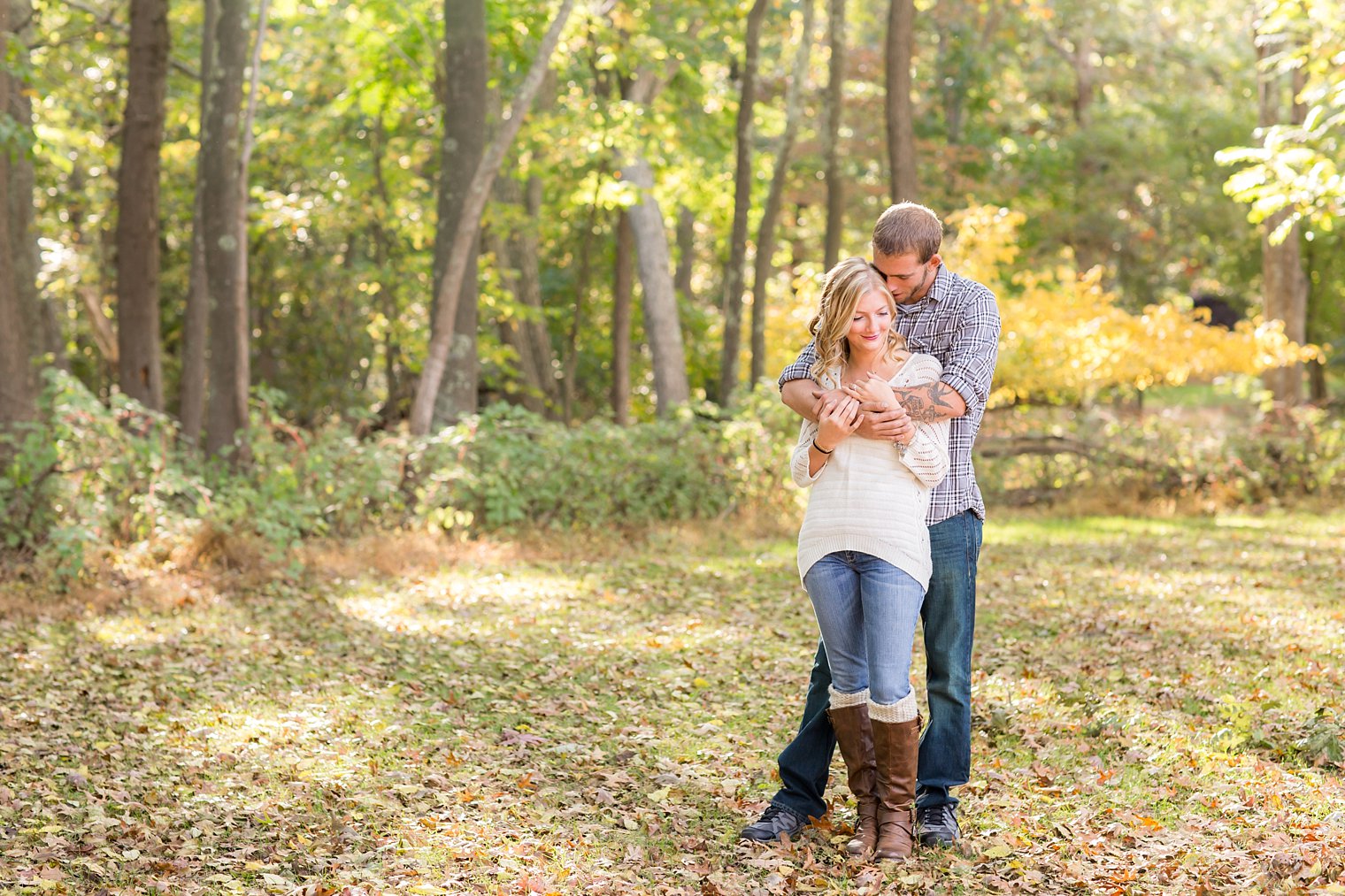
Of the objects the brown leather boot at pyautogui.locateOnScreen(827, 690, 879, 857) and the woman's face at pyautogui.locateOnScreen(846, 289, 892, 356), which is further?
the brown leather boot at pyautogui.locateOnScreen(827, 690, 879, 857)

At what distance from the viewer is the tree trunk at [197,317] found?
11.7m

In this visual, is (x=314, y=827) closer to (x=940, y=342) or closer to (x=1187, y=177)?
(x=940, y=342)

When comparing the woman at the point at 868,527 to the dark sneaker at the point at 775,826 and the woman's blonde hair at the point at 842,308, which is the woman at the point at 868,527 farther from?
the dark sneaker at the point at 775,826

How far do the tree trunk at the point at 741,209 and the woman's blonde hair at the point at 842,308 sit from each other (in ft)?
37.8

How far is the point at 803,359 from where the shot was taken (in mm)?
4281

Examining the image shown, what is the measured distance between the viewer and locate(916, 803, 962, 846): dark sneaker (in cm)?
439

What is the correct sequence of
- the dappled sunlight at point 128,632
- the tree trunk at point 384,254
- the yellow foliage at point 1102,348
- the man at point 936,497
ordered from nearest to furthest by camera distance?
the man at point 936,497 < the dappled sunlight at point 128,632 < the yellow foliage at point 1102,348 < the tree trunk at point 384,254

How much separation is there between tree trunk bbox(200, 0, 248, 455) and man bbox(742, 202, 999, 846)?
8045mm

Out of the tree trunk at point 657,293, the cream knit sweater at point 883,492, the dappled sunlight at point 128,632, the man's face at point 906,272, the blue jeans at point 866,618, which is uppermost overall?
the tree trunk at point 657,293

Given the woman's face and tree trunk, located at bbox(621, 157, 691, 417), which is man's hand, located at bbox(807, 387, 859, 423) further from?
tree trunk, located at bbox(621, 157, 691, 417)

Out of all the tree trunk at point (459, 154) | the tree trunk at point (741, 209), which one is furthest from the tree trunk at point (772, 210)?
the tree trunk at point (459, 154)

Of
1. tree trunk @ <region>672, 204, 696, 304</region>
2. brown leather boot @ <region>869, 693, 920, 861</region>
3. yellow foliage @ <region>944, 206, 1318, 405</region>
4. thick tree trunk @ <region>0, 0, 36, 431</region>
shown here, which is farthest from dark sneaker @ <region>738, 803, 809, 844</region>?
tree trunk @ <region>672, 204, 696, 304</region>

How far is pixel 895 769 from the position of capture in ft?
14.0

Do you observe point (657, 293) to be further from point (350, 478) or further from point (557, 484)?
point (350, 478)
